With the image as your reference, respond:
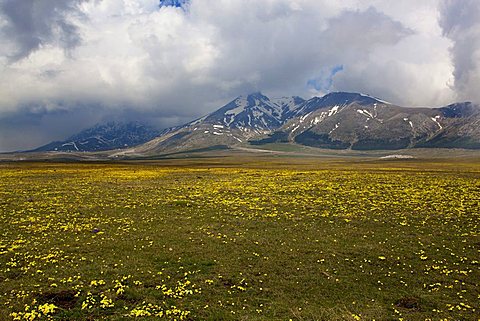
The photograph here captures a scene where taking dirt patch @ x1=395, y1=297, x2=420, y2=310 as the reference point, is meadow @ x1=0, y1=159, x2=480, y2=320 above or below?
above

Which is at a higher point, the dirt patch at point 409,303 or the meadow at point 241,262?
the meadow at point 241,262

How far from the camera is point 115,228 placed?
1138 inches

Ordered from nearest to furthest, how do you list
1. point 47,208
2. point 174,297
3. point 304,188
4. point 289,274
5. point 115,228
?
point 174,297, point 289,274, point 115,228, point 47,208, point 304,188

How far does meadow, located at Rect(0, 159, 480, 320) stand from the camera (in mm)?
15047

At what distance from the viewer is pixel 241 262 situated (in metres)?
20.9

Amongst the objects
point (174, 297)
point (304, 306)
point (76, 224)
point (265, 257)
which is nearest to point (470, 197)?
point (265, 257)

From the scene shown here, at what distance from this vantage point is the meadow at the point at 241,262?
15.0 metres

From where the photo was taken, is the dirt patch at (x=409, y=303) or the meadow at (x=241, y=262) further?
the dirt patch at (x=409, y=303)

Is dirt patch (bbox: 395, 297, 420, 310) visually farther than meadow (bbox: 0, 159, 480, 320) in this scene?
Yes

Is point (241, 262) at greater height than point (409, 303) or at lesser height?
greater

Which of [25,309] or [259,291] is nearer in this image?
[25,309]

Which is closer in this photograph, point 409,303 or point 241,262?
point 409,303

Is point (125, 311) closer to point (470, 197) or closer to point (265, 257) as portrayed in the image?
point (265, 257)

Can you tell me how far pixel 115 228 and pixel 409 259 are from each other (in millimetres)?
23165
